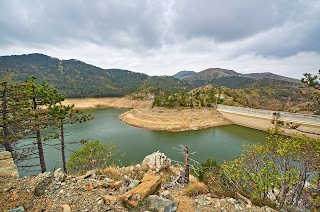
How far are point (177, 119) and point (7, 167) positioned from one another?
24393 millimetres

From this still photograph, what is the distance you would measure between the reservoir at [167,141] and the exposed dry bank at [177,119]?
1.23 metres

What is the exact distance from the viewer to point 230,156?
1595cm

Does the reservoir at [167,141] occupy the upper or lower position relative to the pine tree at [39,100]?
lower

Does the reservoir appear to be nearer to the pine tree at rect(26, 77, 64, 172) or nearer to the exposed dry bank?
the exposed dry bank

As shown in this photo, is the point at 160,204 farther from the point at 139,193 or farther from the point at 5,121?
the point at 5,121

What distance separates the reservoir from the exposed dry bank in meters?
1.23

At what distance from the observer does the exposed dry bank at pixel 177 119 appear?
2636 centimetres

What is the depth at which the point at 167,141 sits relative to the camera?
21.1m

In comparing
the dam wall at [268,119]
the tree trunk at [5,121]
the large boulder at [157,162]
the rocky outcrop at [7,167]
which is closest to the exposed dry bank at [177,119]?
the dam wall at [268,119]

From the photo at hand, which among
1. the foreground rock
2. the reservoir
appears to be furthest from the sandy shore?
the foreground rock

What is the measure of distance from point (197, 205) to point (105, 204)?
7.74 ft

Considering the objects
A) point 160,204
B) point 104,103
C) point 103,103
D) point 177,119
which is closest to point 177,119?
point 177,119

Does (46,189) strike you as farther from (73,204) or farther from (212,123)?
(212,123)

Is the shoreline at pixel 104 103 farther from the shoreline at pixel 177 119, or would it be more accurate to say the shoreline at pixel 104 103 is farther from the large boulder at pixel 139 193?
the large boulder at pixel 139 193
